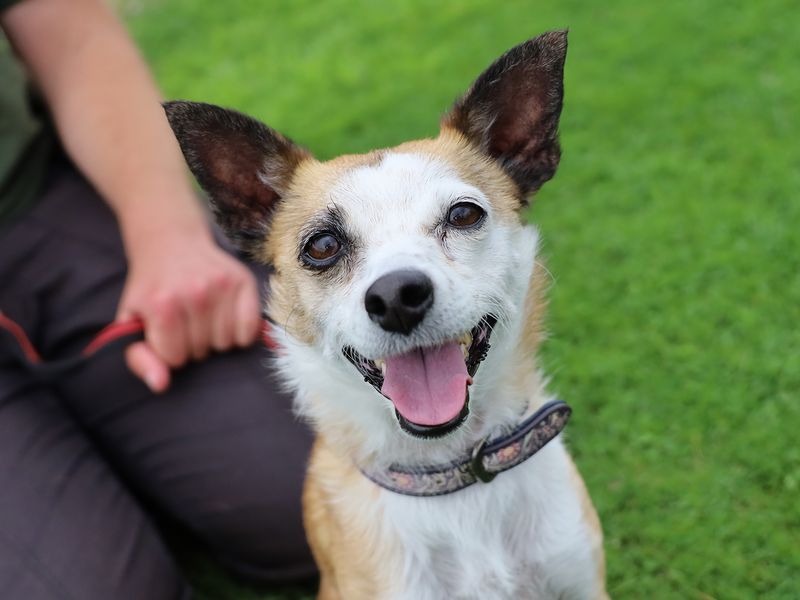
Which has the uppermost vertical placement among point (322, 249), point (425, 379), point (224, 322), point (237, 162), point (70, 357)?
point (237, 162)

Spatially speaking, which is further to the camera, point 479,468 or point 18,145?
point 18,145

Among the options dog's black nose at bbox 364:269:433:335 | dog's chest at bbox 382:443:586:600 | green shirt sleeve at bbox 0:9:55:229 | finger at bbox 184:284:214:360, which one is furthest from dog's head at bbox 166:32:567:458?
green shirt sleeve at bbox 0:9:55:229

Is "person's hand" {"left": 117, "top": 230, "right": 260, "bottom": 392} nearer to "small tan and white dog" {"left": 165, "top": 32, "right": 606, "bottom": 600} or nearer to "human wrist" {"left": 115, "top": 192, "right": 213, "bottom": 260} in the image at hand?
"human wrist" {"left": 115, "top": 192, "right": 213, "bottom": 260}

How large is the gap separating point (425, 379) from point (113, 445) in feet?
5.88

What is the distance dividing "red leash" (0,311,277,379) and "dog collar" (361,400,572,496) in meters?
0.96

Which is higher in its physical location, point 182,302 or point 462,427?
point 462,427

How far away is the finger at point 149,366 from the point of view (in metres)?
3.20

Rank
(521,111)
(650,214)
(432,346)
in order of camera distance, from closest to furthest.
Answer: (432,346) < (521,111) < (650,214)

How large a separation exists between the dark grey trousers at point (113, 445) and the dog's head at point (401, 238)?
0.82m

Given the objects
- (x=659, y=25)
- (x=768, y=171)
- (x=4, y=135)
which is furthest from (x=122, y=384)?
(x=659, y=25)

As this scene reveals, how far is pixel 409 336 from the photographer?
2.04 meters

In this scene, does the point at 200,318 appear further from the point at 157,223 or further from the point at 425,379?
the point at 425,379

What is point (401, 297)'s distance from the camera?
6.38ft

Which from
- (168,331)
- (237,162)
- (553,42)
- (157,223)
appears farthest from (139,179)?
(553,42)
